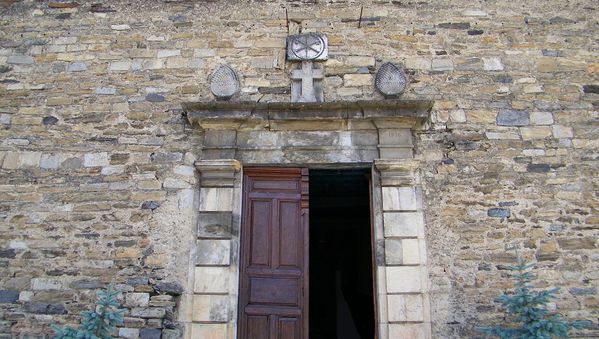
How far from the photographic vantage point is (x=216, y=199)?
4.21 m

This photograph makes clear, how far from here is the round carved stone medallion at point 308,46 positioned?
4.57 meters

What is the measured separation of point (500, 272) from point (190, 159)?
267 centimetres

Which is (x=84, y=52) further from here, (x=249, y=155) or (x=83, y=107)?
(x=249, y=155)

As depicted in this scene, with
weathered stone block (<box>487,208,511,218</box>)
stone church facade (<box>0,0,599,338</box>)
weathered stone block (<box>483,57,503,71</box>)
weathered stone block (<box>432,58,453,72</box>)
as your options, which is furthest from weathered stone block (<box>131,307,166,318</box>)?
weathered stone block (<box>483,57,503,71</box>)

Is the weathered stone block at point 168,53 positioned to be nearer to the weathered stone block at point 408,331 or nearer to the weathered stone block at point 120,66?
the weathered stone block at point 120,66

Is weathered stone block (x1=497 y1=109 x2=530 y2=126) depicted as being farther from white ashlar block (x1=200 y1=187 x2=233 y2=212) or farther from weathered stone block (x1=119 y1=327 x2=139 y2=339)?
weathered stone block (x1=119 y1=327 x2=139 y2=339)

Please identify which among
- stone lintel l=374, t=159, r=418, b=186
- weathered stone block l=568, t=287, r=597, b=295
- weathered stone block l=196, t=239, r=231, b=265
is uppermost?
stone lintel l=374, t=159, r=418, b=186

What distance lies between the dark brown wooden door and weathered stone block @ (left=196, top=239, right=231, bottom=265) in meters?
0.17

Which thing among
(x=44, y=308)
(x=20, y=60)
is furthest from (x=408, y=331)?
(x=20, y=60)

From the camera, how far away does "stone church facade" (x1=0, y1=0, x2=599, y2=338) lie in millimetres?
4012

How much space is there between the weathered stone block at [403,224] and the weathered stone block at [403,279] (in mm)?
265

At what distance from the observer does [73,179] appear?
4.36 m

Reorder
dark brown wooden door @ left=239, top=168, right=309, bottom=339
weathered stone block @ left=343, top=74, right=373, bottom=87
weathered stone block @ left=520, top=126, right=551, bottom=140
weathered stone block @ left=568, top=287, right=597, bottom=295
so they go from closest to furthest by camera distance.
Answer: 1. weathered stone block @ left=568, top=287, right=597, bottom=295
2. dark brown wooden door @ left=239, top=168, right=309, bottom=339
3. weathered stone block @ left=520, top=126, right=551, bottom=140
4. weathered stone block @ left=343, top=74, right=373, bottom=87

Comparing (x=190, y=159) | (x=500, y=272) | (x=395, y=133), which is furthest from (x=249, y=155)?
(x=500, y=272)
